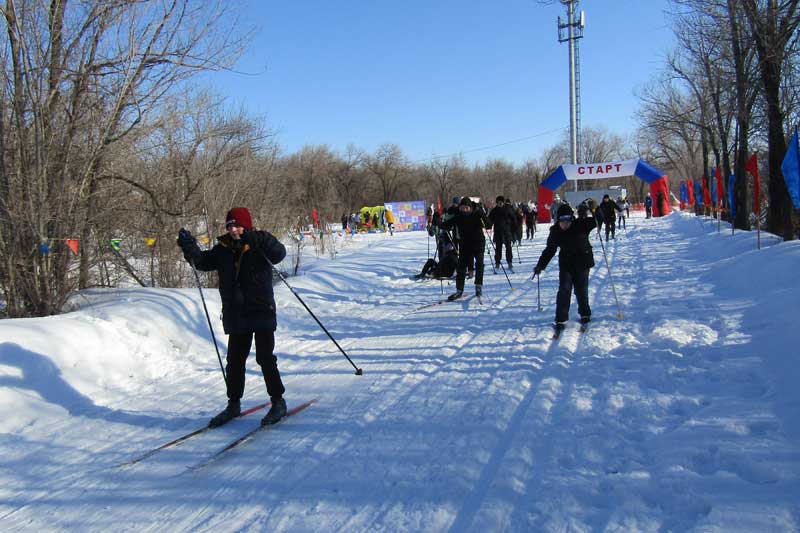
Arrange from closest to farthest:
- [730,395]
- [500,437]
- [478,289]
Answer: [500,437]
[730,395]
[478,289]

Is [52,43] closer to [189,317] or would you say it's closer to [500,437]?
[189,317]

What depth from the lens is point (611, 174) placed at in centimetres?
2958

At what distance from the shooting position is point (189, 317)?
8.13 meters

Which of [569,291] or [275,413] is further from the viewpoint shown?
[569,291]

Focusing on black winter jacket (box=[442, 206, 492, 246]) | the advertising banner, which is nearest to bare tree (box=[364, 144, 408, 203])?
the advertising banner

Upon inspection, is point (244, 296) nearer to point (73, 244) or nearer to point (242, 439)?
point (242, 439)

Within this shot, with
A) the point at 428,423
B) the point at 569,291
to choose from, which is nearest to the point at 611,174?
the point at 569,291

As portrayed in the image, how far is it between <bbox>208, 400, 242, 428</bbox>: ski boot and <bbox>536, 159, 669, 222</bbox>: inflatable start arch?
88.4 ft

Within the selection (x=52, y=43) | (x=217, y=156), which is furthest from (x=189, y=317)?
(x=217, y=156)

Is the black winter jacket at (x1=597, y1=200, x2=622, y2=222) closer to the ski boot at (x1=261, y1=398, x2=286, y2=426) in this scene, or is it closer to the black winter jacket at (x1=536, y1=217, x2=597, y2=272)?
the black winter jacket at (x1=536, y1=217, x2=597, y2=272)

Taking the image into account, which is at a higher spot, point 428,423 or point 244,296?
point 244,296

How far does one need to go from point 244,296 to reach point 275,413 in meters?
1.05

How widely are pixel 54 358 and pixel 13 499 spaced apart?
2414 mm

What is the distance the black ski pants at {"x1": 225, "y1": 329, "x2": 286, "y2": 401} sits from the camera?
187 inches
